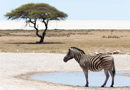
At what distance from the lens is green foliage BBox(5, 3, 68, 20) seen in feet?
153

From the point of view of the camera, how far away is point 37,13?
153 ft

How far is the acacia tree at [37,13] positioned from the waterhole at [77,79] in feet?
98.3

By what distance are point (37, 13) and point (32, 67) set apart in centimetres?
2839

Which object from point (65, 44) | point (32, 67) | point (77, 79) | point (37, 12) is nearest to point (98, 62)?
point (77, 79)

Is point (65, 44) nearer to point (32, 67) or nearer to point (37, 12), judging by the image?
point (37, 12)

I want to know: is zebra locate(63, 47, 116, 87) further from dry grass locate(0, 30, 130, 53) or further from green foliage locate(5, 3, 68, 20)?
green foliage locate(5, 3, 68, 20)

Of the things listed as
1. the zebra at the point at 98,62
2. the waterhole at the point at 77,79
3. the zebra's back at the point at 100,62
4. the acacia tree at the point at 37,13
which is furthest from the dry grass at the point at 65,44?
the zebra's back at the point at 100,62

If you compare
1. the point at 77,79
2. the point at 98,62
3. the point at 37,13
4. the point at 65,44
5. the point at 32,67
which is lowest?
the point at 65,44

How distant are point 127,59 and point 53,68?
18.9 ft

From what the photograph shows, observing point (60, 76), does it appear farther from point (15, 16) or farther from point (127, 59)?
point (15, 16)

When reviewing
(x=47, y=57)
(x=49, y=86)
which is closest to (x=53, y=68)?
(x=47, y=57)

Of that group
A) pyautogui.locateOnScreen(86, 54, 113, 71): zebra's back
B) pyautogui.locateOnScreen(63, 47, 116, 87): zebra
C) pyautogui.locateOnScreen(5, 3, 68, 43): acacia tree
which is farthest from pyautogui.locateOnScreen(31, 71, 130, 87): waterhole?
pyautogui.locateOnScreen(5, 3, 68, 43): acacia tree

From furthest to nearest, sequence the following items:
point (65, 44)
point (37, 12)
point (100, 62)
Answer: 1. point (37, 12)
2. point (65, 44)
3. point (100, 62)

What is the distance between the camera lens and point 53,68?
61.4ft
